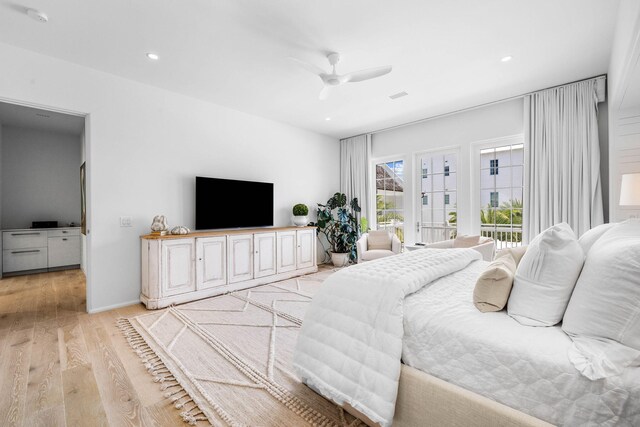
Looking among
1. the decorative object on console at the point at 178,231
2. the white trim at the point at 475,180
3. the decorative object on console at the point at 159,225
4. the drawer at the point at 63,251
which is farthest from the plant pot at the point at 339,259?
the drawer at the point at 63,251

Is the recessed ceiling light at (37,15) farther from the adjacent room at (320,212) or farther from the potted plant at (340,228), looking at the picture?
the potted plant at (340,228)

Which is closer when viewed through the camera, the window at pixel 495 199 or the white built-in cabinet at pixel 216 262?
the white built-in cabinet at pixel 216 262

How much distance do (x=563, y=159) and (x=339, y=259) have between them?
3.71 meters

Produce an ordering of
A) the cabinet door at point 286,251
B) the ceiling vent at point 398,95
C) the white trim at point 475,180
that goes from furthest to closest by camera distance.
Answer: the cabinet door at point 286,251
the white trim at point 475,180
the ceiling vent at point 398,95

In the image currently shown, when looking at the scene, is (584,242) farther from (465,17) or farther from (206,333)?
(206,333)

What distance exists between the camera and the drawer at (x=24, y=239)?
4895mm

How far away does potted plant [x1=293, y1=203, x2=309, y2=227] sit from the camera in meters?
5.15

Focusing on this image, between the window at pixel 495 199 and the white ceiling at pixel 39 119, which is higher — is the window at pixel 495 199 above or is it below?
below

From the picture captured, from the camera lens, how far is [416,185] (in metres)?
5.29

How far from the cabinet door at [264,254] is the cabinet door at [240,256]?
0.08 meters

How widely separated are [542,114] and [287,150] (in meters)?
3.85

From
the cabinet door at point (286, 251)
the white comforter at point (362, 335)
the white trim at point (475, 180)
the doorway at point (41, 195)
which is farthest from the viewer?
the doorway at point (41, 195)

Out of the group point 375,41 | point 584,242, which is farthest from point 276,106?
point 584,242

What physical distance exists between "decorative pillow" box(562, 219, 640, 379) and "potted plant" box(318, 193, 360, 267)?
4560mm
